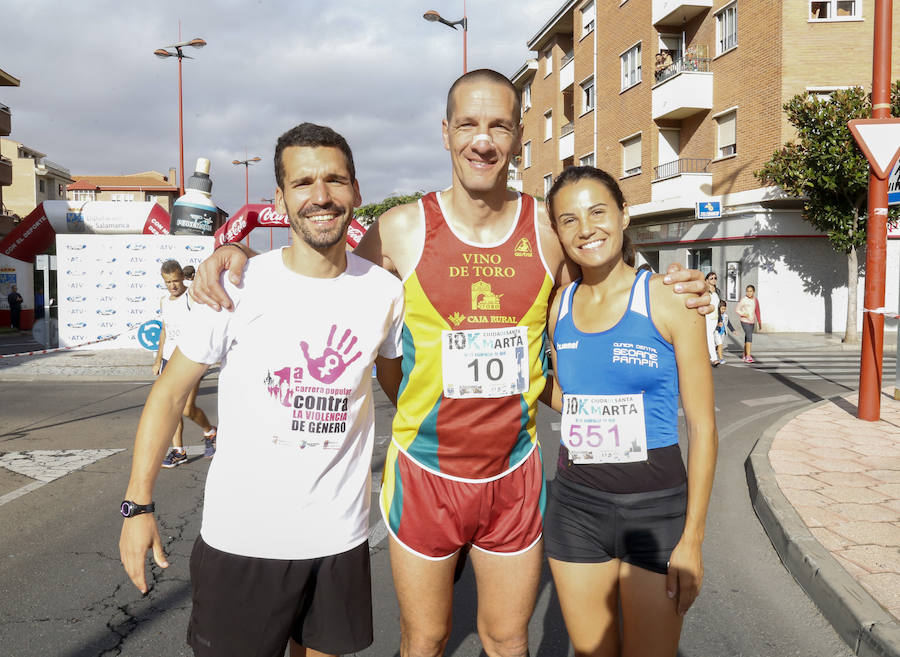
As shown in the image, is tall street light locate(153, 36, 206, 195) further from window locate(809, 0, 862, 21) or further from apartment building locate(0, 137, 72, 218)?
apartment building locate(0, 137, 72, 218)

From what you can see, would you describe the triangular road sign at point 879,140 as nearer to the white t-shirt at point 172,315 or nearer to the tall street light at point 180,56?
the white t-shirt at point 172,315

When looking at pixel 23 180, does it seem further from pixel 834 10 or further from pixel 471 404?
pixel 471 404

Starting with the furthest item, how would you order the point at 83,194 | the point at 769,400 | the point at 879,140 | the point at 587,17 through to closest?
the point at 83,194
the point at 587,17
the point at 769,400
the point at 879,140

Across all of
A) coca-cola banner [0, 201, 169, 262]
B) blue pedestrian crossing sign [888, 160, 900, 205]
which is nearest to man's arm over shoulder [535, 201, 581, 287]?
blue pedestrian crossing sign [888, 160, 900, 205]

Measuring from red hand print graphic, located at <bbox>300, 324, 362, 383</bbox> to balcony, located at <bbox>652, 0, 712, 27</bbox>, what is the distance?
25.7 meters

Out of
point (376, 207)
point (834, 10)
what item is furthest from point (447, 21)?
point (376, 207)

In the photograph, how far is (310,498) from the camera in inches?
85.0

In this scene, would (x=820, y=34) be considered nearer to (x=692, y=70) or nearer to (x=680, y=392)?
(x=692, y=70)

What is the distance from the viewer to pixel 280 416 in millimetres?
2139

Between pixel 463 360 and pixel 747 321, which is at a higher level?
pixel 463 360

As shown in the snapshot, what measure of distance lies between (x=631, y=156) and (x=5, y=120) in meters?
29.2

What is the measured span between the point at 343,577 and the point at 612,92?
3000cm

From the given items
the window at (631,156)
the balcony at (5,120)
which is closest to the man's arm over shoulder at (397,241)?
the window at (631,156)

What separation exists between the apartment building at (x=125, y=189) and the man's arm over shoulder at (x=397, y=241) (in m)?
79.2
